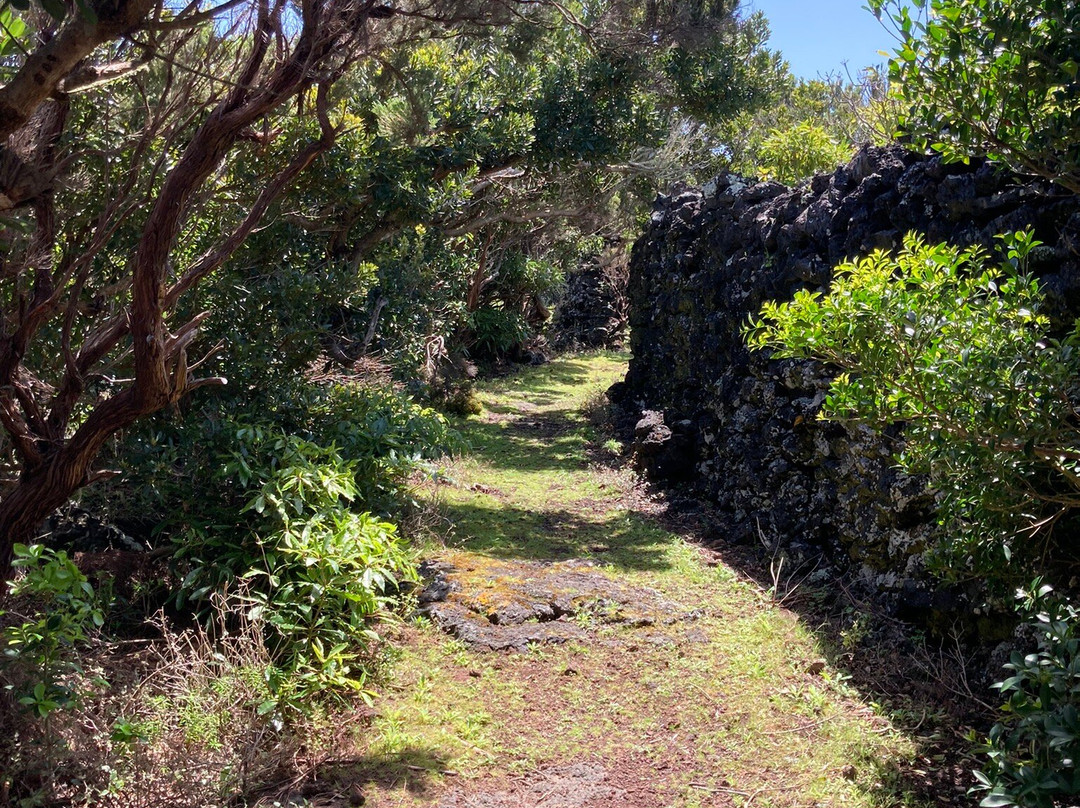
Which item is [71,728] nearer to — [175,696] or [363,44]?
[175,696]

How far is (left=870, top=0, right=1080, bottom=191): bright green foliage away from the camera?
10.1 ft

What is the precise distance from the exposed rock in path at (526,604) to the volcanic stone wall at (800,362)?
1329mm

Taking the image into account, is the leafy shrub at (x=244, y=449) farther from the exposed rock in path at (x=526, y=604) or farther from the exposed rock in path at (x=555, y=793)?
the exposed rock in path at (x=555, y=793)

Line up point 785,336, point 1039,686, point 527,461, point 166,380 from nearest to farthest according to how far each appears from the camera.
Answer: point 1039,686 < point 785,336 < point 166,380 < point 527,461

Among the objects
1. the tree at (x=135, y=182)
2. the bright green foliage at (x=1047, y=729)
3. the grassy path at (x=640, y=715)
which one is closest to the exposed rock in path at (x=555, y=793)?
the grassy path at (x=640, y=715)

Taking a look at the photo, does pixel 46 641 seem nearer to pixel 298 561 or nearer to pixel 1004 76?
pixel 298 561

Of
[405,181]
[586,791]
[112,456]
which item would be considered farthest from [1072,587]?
[405,181]

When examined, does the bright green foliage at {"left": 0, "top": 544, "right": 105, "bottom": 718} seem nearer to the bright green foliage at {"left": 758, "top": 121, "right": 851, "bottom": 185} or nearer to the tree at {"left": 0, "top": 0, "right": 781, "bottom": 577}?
the tree at {"left": 0, "top": 0, "right": 781, "bottom": 577}

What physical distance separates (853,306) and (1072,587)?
1.63 metres

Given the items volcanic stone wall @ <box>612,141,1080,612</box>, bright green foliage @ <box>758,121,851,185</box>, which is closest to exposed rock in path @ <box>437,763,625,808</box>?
volcanic stone wall @ <box>612,141,1080,612</box>

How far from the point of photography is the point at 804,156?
9195 mm

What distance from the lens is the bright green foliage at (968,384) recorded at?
3260mm

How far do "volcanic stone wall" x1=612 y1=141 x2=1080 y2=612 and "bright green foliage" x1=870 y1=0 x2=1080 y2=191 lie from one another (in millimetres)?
672

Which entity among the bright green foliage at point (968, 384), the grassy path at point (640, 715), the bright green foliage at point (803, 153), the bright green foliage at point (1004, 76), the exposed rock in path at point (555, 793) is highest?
the bright green foliage at point (803, 153)
